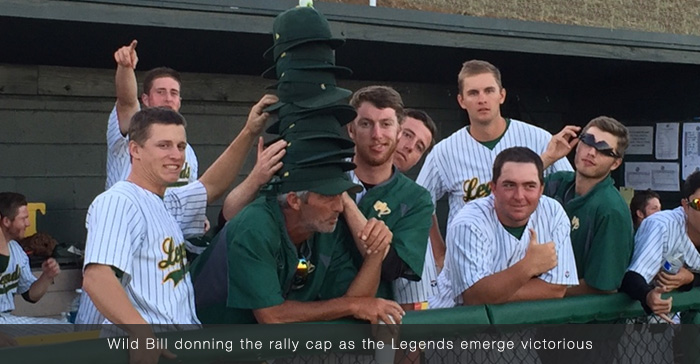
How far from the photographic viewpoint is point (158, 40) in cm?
573

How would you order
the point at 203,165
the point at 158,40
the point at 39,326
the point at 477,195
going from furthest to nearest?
the point at 203,165, the point at 158,40, the point at 477,195, the point at 39,326

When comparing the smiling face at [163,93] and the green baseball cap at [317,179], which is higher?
the smiling face at [163,93]

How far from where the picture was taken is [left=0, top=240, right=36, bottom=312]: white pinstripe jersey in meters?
5.04

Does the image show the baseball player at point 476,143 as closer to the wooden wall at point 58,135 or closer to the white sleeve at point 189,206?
the white sleeve at point 189,206

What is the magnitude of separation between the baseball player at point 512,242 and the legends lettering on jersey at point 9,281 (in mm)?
2492

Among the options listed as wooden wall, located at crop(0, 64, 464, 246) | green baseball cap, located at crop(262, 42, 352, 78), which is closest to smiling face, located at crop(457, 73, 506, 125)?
green baseball cap, located at crop(262, 42, 352, 78)

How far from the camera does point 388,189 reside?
143 inches

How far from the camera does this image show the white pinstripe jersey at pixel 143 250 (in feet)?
9.23

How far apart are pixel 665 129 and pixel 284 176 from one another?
21.0 ft

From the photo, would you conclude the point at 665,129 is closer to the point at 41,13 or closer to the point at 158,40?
the point at 158,40

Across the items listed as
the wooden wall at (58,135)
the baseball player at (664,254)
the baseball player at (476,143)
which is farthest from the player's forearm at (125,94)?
the baseball player at (664,254)

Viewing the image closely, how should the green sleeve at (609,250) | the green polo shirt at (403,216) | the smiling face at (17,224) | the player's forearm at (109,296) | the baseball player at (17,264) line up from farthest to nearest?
1. the smiling face at (17,224)
2. the baseball player at (17,264)
3. the green sleeve at (609,250)
4. the green polo shirt at (403,216)
5. the player's forearm at (109,296)

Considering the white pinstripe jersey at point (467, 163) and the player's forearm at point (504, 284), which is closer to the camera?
the player's forearm at point (504, 284)

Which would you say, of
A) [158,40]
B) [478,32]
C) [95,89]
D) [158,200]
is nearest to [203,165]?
[95,89]
